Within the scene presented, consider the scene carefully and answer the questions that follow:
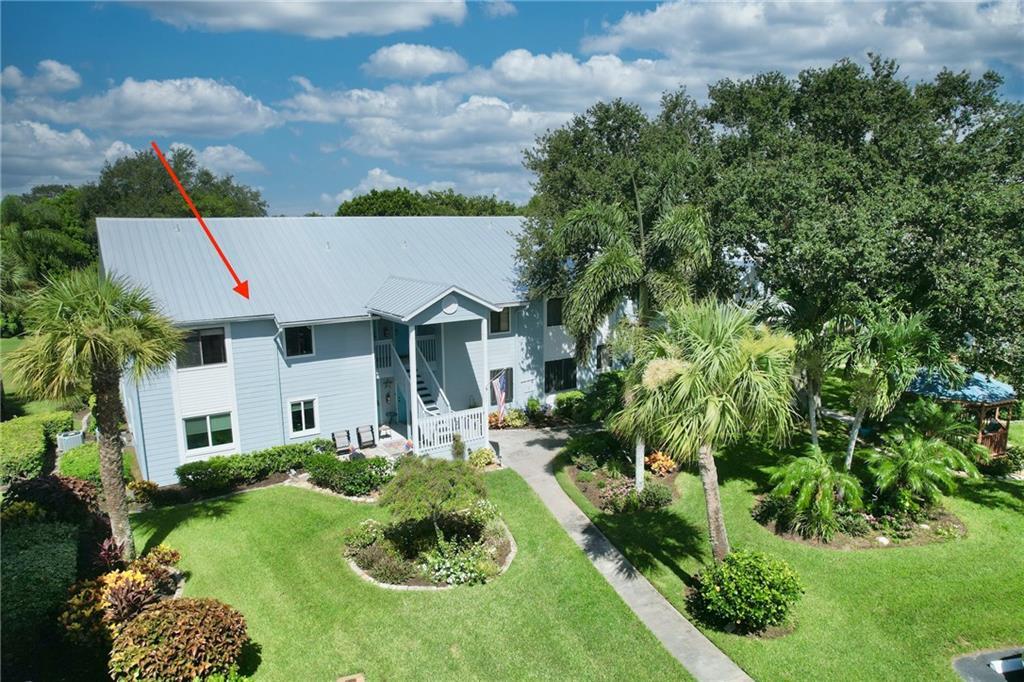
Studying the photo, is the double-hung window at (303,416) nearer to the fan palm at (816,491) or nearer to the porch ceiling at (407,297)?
the porch ceiling at (407,297)

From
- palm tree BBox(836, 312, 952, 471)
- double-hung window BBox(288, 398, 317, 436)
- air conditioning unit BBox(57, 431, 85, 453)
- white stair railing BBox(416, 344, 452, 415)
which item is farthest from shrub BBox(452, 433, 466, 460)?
air conditioning unit BBox(57, 431, 85, 453)

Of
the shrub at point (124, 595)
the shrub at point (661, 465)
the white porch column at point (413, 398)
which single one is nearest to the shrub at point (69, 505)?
the shrub at point (124, 595)

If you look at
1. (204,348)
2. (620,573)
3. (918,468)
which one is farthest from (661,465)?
(204,348)

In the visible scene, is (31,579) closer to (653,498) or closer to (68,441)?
(653,498)

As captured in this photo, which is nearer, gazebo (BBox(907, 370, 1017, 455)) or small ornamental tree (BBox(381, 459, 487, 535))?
small ornamental tree (BBox(381, 459, 487, 535))

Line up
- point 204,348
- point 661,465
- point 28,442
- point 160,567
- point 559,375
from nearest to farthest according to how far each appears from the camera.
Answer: point 160,567
point 204,348
point 661,465
point 28,442
point 559,375

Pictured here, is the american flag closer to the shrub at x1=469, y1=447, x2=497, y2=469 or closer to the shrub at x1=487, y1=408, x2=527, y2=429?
the shrub at x1=487, y1=408, x2=527, y2=429

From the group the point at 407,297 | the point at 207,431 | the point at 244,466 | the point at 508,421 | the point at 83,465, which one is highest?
the point at 407,297
